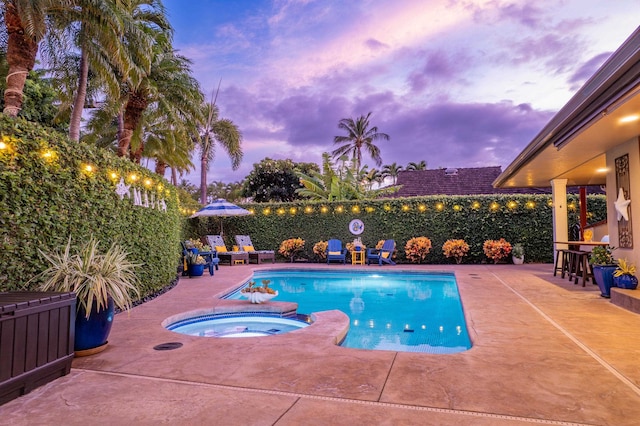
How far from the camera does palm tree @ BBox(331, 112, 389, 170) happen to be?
41.5 metres

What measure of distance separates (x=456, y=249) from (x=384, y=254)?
2779 millimetres

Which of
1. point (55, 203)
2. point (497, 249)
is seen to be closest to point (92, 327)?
point (55, 203)

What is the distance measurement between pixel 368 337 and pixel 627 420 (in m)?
3.93

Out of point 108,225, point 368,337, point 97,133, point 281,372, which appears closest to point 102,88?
point 97,133

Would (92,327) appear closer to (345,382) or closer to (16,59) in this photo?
(345,382)

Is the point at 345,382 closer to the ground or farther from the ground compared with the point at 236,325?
farther from the ground

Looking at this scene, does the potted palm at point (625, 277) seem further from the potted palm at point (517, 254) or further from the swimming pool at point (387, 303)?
the potted palm at point (517, 254)

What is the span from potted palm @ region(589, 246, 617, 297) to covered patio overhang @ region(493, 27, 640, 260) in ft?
3.37

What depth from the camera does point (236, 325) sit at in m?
6.94

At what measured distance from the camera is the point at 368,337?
249 inches

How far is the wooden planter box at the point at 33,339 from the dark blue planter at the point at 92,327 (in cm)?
50

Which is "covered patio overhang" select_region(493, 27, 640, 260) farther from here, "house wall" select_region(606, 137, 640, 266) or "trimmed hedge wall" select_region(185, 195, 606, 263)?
"trimmed hedge wall" select_region(185, 195, 606, 263)

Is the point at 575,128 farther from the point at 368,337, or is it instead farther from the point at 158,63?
the point at 158,63

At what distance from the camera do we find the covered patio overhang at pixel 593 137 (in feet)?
15.4
